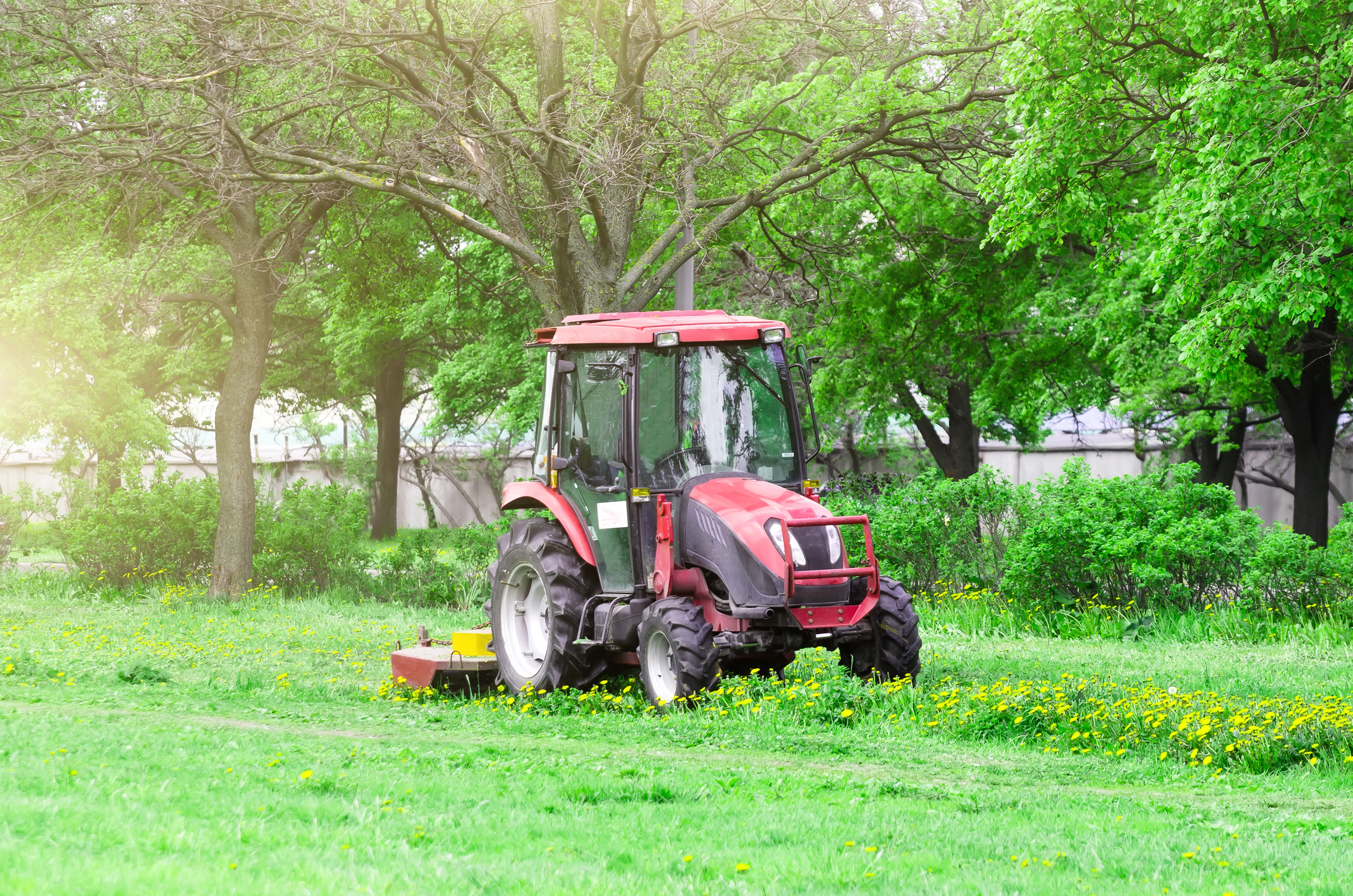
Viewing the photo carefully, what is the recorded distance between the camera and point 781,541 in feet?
28.6

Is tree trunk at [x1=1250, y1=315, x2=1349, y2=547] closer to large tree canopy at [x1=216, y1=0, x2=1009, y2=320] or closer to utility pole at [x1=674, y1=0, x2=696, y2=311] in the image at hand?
large tree canopy at [x1=216, y1=0, x2=1009, y2=320]

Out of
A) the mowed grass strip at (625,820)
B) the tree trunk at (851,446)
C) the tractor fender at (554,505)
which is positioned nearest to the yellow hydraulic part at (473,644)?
the tractor fender at (554,505)

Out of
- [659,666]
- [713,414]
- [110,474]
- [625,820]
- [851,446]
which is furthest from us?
[851,446]

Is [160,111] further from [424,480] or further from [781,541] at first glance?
[424,480]

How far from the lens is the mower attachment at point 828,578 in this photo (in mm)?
8672

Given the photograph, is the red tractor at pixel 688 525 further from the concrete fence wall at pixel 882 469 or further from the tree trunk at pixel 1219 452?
the concrete fence wall at pixel 882 469

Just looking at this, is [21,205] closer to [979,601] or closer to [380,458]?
[979,601]

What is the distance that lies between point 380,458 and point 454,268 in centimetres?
1617

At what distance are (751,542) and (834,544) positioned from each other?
0.63 metres

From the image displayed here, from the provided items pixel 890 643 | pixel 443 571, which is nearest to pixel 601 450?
pixel 890 643

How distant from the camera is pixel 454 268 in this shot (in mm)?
20547

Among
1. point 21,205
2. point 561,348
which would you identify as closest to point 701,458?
point 561,348

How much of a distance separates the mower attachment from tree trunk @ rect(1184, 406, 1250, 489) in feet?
64.5

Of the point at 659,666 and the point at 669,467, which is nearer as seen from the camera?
the point at 659,666
